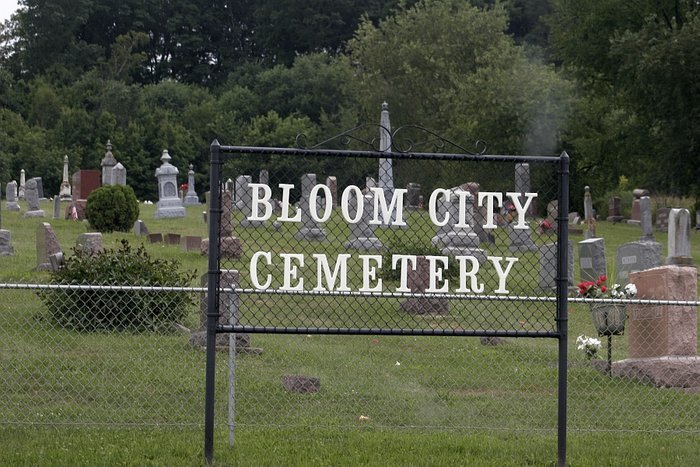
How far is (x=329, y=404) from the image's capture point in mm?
9594

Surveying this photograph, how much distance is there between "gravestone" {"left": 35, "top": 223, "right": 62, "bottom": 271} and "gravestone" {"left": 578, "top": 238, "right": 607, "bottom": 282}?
27.3 ft

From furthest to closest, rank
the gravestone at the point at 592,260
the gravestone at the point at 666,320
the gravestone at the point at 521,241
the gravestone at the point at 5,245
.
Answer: the gravestone at the point at 521,241 < the gravestone at the point at 5,245 < the gravestone at the point at 592,260 < the gravestone at the point at 666,320

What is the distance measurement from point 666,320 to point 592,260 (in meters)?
7.44

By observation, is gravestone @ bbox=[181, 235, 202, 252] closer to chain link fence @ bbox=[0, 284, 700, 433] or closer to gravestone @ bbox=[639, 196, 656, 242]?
chain link fence @ bbox=[0, 284, 700, 433]

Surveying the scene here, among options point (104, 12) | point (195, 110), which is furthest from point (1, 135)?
point (104, 12)

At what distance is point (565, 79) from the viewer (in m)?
43.3

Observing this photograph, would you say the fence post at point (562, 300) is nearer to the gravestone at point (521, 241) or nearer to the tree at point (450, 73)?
the gravestone at point (521, 241)

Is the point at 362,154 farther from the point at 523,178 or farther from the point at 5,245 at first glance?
the point at 5,245

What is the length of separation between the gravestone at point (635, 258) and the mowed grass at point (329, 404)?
5.25 m

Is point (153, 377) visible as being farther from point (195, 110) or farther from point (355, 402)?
point (195, 110)

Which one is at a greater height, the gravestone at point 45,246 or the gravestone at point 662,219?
the gravestone at point 662,219

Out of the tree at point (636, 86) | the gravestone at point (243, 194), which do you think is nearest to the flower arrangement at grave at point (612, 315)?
the gravestone at point (243, 194)

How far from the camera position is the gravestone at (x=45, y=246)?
53.9 ft

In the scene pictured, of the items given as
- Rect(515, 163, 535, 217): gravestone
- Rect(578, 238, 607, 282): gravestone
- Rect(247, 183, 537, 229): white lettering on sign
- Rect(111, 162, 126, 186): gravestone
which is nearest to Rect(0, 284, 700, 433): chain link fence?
Rect(247, 183, 537, 229): white lettering on sign
